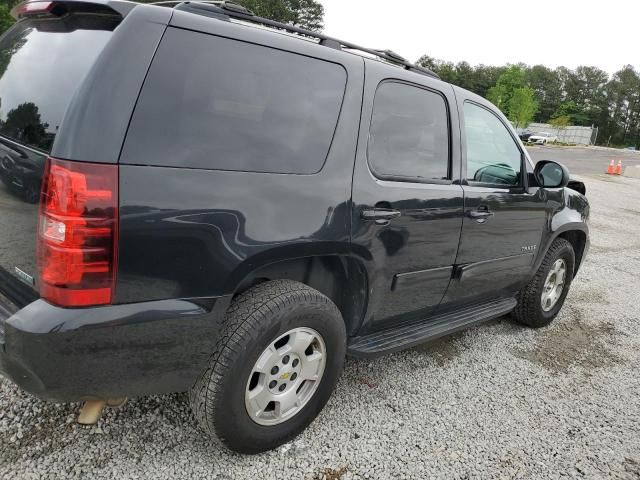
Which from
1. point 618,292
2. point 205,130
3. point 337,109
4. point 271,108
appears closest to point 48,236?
point 205,130

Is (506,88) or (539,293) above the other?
(506,88)

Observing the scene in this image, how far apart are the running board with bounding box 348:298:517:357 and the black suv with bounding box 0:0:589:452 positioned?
21 mm

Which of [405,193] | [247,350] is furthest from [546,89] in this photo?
[247,350]

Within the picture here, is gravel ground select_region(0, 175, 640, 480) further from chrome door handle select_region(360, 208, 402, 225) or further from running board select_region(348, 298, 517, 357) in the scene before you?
chrome door handle select_region(360, 208, 402, 225)

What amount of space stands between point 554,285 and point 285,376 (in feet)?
9.89

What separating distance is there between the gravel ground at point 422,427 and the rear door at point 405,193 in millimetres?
491

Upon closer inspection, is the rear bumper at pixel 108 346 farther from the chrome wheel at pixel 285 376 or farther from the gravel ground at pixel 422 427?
the gravel ground at pixel 422 427

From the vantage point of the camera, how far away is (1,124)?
2.04 meters

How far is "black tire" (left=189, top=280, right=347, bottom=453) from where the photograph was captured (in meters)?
1.91

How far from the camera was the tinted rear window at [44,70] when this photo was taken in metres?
1.72

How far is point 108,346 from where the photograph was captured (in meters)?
1.66

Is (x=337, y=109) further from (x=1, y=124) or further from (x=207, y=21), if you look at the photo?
(x=1, y=124)

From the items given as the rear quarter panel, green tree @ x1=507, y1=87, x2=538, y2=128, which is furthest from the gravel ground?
green tree @ x1=507, y1=87, x2=538, y2=128

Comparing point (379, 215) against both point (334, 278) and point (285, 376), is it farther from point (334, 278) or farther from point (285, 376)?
point (285, 376)
